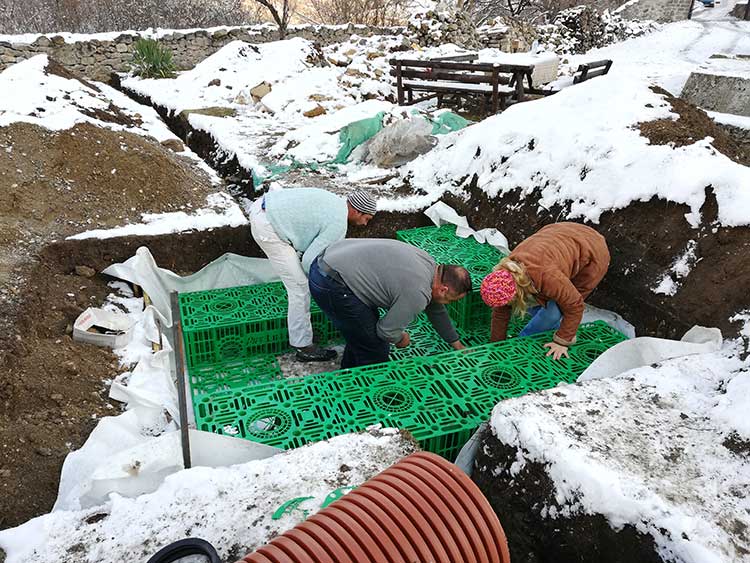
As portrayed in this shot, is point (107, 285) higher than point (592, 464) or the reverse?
the reverse

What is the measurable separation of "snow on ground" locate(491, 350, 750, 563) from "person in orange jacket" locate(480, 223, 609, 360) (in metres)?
0.60

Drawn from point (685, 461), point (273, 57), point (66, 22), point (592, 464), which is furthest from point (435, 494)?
point (66, 22)

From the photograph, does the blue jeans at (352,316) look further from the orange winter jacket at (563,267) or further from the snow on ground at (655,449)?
the snow on ground at (655,449)

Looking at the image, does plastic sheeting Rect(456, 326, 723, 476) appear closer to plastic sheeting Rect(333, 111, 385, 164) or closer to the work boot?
the work boot

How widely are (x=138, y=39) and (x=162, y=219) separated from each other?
10.6 metres

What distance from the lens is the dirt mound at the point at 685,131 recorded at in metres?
4.01

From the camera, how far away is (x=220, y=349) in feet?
12.7

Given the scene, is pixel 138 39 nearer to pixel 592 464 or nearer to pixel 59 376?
pixel 59 376

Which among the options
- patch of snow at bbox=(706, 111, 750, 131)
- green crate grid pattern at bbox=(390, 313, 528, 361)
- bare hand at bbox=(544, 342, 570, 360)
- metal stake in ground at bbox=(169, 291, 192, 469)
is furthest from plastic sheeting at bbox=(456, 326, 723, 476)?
patch of snow at bbox=(706, 111, 750, 131)

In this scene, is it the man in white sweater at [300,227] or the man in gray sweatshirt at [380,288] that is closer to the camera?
the man in gray sweatshirt at [380,288]

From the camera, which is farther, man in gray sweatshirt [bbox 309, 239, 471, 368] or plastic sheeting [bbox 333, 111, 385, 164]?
plastic sheeting [bbox 333, 111, 385, 164]

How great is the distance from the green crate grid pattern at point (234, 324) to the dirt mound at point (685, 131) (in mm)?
2965

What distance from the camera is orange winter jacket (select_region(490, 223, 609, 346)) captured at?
2949mm

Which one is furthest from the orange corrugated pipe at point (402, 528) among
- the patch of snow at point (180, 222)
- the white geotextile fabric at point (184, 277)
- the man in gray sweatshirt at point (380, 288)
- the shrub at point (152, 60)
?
the shrub at point (152, 60)
